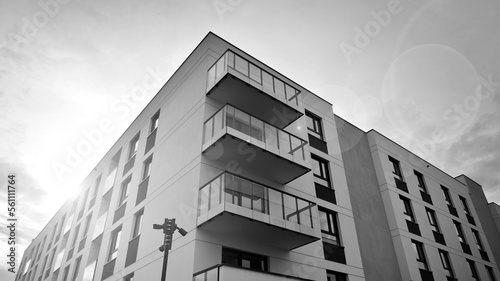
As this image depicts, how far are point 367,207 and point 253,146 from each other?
30.9 ft

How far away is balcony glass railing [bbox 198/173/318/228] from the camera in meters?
11.4

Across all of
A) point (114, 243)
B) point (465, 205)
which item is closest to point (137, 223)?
point (114, 243)

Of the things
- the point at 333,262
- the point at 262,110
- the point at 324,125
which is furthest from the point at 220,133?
the point at 324,125

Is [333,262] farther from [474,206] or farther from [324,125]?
[474,206]

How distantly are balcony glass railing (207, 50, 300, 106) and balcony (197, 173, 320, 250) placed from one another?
4.80m

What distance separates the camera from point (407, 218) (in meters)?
20.6

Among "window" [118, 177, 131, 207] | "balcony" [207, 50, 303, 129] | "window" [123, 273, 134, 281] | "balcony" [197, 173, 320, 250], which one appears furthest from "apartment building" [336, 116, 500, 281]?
"window" [118, 177, 131, 207]

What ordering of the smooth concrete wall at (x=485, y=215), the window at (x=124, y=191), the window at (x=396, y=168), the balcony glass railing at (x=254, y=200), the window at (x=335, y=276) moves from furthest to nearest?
the smooth concrete wall at (x=485, y=215), the window at (x=396, y=168), the window at (x=124, y=191), the window at (x=335, y=276), the balcony glass railing at (x=254, y=200)

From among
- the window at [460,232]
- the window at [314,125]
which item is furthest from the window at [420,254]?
the window at [314,125]

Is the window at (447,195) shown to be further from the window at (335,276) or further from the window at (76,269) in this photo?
the window at (76,269)

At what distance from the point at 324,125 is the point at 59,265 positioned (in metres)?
21.8

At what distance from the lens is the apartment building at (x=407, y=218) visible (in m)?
17.9

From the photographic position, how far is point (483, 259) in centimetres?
2453

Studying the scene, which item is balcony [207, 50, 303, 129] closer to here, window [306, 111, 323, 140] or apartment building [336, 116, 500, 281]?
window [306, 111, 323, 140]
